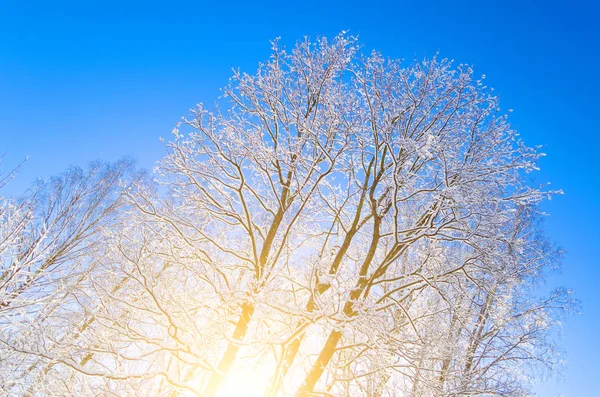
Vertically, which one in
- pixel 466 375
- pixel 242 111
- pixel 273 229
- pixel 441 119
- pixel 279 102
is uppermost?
pixel 441 119

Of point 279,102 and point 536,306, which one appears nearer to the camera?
point 279,102

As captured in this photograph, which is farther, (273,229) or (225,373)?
(273,229)

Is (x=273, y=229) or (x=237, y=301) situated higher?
(x=273, y=229)

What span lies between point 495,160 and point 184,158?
194 inches

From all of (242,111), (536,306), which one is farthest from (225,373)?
(536,306)

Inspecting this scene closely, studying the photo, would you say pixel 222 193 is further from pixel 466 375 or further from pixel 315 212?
pixel 466 375

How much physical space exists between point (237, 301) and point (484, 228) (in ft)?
12.5

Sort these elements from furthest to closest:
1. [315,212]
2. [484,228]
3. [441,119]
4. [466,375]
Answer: [315,212] < [466,375] < [441,119] < [484,228]

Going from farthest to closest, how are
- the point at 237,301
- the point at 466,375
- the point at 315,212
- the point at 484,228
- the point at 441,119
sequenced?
the point at 315,212
the point at 466,375
the point at 441,119
the point at 484,228
the point at 237,301

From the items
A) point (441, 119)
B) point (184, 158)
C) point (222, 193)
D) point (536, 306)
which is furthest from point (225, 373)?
point (536, 306)

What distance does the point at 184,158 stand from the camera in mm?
5820

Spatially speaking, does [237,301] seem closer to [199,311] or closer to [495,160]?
[199,311]

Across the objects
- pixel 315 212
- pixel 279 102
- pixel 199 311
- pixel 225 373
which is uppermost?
pixel 279 102

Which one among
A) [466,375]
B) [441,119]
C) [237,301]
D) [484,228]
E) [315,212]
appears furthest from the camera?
[315,212]
